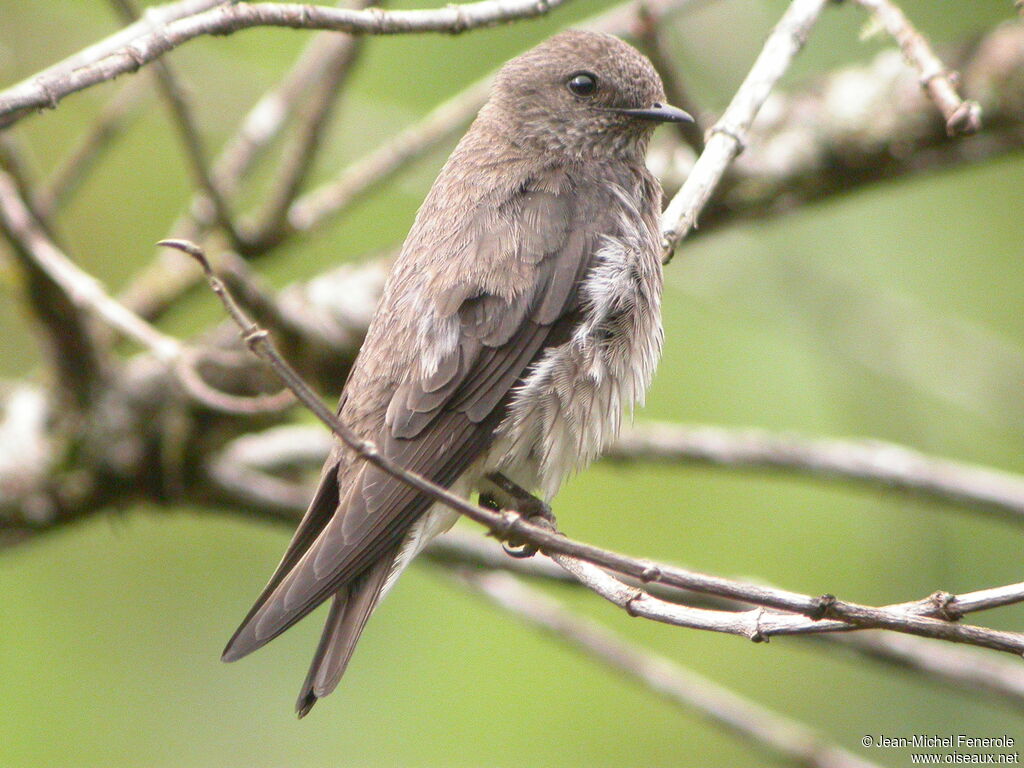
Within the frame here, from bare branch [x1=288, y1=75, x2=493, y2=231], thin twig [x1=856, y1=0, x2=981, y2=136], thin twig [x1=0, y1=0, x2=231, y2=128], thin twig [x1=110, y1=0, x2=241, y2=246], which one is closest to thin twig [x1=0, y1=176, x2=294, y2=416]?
thin twig [x1=110, y1=0, x2=241, y2=246]

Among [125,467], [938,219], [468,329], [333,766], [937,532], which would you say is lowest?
[333,766]

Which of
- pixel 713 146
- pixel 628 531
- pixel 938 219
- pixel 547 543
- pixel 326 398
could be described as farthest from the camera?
pixel 938 219

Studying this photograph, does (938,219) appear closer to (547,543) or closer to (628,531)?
(628,531)

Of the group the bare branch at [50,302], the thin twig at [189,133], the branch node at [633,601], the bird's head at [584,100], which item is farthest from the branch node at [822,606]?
the bare branch at [50,302]

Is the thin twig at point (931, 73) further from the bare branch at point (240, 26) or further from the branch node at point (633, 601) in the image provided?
the branch node at point (633, 601)

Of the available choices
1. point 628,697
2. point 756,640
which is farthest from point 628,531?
point 756,640

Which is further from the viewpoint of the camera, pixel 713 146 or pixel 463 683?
pixel 463 683

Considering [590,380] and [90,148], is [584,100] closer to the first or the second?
[590,380]

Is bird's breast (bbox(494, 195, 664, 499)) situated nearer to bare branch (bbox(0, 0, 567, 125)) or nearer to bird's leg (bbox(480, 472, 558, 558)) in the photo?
bird's leg (bbox(480, 472, 558, 558))
